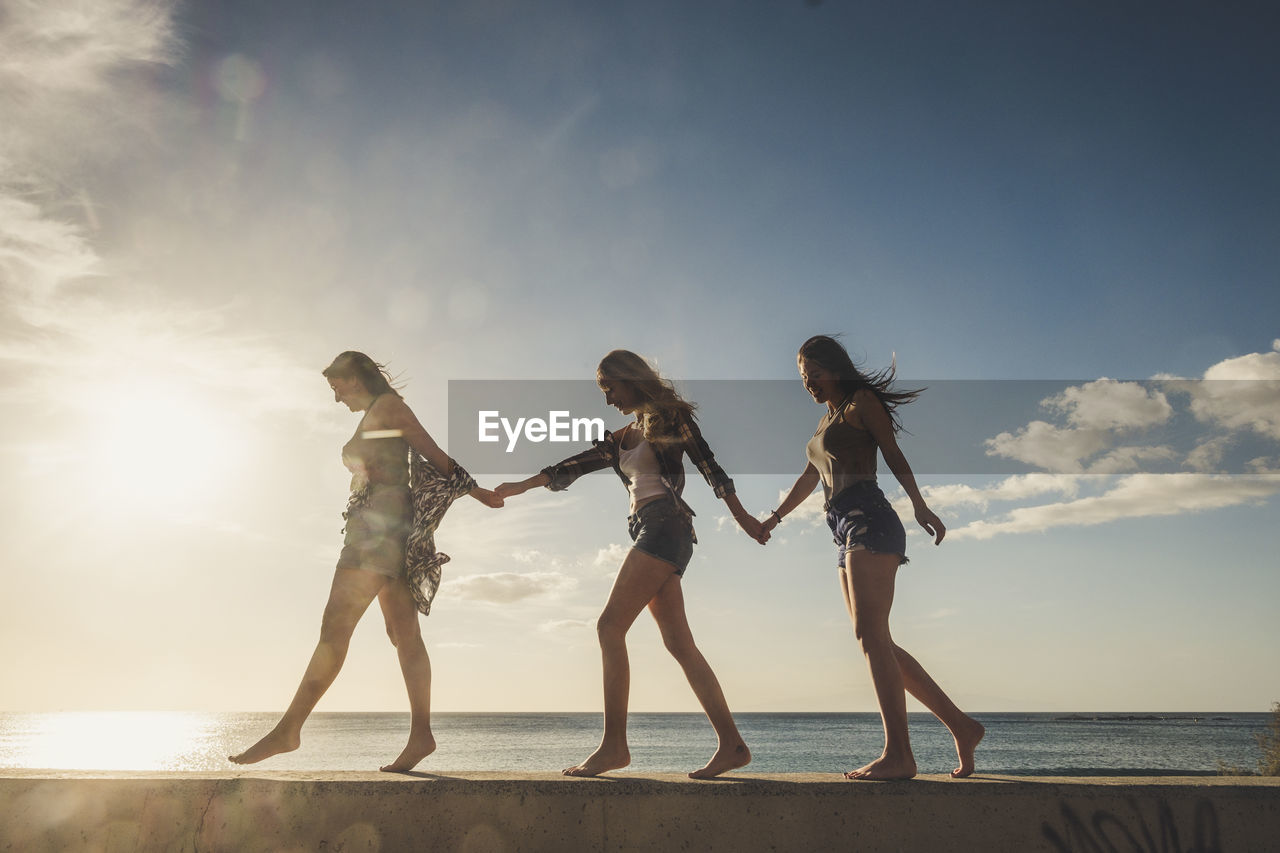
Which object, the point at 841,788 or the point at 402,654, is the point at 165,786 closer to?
the point at 402,654

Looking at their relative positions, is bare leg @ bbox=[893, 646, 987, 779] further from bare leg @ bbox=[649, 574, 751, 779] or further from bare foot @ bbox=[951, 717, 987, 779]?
bare leg @ bbox=[649, 574, 751, 779]

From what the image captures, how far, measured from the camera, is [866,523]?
4285 millimetres

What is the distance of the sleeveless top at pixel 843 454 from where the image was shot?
4.54 m

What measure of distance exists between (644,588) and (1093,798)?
2.26 m

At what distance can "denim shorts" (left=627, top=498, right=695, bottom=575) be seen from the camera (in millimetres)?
4578

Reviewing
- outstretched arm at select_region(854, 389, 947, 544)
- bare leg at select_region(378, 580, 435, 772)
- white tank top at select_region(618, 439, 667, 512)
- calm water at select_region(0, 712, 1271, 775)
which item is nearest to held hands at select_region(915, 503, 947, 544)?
outstretched arm at select_region(854, 389, 947, 544)

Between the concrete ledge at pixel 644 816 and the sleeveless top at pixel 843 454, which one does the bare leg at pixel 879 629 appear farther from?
the concrete ledge at pixel 644 816

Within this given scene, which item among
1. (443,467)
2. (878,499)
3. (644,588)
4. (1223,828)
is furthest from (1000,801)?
(443,467)

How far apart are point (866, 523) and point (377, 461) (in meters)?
2.87

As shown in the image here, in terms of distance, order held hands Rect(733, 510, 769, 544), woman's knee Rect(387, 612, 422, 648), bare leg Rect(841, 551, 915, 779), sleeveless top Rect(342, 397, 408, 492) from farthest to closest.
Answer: held hands Rect(733, 510, 769, 544)
sleeveless top Rect(342, 397, 408, 492)
woman's knee Rect(387, 612, 422, 648)
bare leg Rect(841, 551, 915, 779)

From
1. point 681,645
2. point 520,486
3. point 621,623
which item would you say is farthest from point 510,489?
point 681,645

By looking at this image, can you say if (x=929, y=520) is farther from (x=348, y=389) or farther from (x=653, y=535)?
(x=348, y=389)

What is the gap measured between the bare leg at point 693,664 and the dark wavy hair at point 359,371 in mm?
2143

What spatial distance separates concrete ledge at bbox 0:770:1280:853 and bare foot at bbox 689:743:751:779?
0.59 metres
